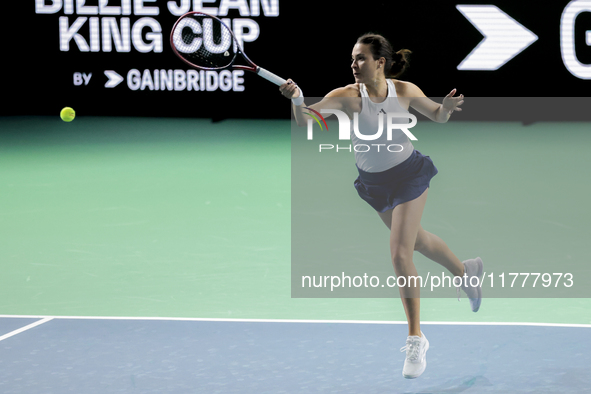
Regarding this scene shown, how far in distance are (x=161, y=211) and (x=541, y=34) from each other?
24.8ft

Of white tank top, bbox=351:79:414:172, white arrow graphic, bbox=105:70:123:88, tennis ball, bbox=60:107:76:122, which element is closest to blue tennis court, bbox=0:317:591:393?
white tank top, bbox=351:79:414:172

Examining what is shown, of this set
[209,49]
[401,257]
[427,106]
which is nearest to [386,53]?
[427,106]

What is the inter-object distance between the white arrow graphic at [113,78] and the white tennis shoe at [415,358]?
9355mm

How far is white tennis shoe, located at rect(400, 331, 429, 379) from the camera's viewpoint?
3.54 meters

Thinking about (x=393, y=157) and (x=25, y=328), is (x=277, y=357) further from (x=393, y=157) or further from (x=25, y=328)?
(x=25, y=328)

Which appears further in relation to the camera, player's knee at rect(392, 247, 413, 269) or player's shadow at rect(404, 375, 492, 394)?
player's knee at rect(392, 247, 413, 269)

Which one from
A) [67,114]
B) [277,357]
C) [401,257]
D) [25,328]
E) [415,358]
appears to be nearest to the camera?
[415,358]

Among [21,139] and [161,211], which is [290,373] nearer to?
[161,211]

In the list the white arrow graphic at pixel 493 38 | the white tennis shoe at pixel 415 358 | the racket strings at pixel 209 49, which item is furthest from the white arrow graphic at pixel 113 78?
the white tennis shoe at pixel 415 358

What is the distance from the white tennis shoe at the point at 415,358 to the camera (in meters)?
3.54

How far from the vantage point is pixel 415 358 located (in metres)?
3.56

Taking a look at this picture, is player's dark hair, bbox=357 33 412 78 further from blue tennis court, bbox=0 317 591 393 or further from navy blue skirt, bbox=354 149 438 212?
blue tennis court, bbox=0 317 591 393

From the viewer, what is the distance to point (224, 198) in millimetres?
7859

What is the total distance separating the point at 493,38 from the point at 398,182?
9.14 metres
